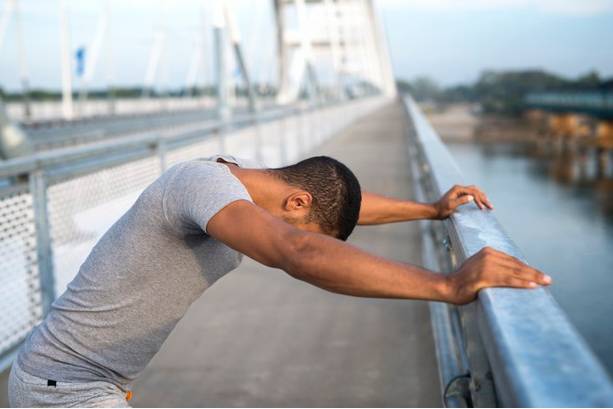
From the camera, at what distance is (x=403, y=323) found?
3.90 m

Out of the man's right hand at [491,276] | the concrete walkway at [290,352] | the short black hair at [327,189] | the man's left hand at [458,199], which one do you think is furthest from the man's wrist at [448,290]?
the concrete walkway at [290,352]

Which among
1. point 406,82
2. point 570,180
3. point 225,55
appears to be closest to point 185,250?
point 225,55

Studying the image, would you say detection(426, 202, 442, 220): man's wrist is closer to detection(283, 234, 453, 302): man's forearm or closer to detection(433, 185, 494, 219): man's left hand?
detection(433, 185, 494, 219): man's left hand

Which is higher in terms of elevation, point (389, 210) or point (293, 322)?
point (389, 210)

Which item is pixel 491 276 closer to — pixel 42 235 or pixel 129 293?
pixel 129 293

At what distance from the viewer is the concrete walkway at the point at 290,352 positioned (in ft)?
10.1

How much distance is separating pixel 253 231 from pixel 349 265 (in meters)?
0.23

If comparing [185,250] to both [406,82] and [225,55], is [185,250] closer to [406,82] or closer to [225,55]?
[225,55]

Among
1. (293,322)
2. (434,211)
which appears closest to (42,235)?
(293,322)

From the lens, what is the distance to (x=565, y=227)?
3175cm

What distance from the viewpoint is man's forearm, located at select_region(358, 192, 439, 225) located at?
257 centimetres

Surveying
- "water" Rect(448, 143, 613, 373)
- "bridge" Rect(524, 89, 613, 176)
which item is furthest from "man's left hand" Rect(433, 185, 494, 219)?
"bridge" Rect(524, 89, 613, 176)

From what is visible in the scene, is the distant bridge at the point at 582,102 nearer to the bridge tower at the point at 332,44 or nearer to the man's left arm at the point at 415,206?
the bridge tower at the point at 332,44

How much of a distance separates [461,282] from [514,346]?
0.37m
